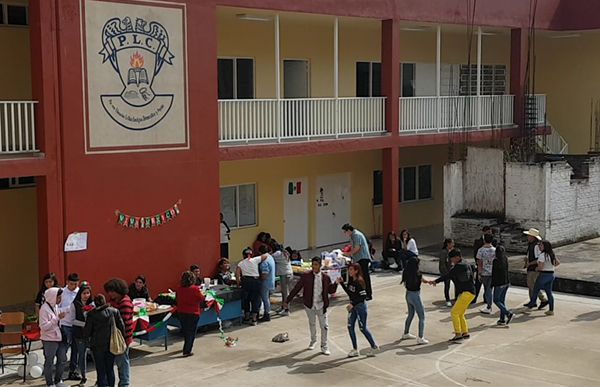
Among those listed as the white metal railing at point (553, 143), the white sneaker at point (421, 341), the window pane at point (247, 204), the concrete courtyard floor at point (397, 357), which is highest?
the white metal railing at point (553, 143)

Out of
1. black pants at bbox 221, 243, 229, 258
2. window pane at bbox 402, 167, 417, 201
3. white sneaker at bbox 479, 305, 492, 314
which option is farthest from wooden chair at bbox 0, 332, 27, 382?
window pane at bbox 402, 167, 417, 201

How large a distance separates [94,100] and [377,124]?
9357mm

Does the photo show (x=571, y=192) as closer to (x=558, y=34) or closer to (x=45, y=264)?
(x=558, y=34)

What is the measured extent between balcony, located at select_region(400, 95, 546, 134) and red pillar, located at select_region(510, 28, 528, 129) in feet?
0.79

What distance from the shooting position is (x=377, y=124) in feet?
76.9

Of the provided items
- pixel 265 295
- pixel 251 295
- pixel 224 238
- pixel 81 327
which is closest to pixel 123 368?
pixel 81 327

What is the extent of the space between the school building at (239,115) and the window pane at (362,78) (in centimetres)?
6

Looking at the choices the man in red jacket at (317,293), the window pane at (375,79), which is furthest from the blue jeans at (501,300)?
the window pane at (375,79)

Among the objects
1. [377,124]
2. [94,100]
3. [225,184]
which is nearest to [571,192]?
[377,124]

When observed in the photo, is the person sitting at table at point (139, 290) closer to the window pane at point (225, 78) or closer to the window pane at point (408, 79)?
the window pane at point (225, 78)

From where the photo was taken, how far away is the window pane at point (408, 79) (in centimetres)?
2800

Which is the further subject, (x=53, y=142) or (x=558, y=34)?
(x=558, y=34)

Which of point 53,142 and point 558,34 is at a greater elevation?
point 558,34

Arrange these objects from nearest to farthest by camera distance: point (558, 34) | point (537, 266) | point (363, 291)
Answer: point (363, 291), point (537, 266), point (558, 34)
